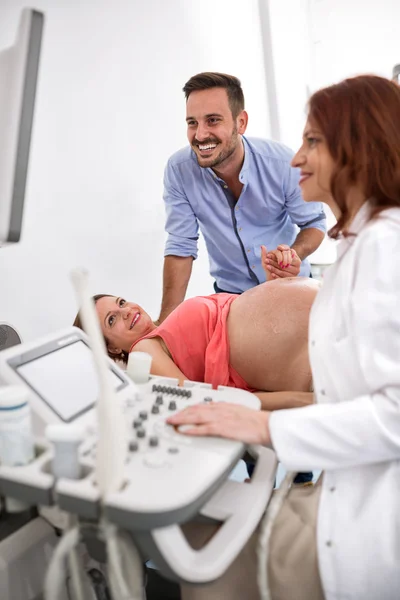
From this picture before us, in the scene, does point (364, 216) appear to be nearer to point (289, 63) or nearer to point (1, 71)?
point (1, 71)

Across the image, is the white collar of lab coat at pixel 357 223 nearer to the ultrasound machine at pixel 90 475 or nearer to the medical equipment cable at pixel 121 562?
the ultrasound machine at pixel 90 475

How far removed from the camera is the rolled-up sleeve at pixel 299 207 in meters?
2.30

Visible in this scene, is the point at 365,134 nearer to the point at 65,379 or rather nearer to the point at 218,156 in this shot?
the point at 65,379

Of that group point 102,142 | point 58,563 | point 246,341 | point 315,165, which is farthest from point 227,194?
point 58,563

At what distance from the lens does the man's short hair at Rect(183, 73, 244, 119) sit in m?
2.17

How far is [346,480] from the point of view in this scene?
A: 90 centimetres

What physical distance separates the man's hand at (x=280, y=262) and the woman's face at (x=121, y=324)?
464 millimetres

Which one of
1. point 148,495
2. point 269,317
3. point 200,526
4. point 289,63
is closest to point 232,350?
point 269,317

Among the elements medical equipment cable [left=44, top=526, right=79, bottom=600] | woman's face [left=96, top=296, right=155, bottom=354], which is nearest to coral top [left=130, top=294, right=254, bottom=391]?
woman's face [left=96, top=296, right=155, bottom=354]

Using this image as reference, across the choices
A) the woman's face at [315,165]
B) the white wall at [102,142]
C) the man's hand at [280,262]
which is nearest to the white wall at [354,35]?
the white wall at [102,142]

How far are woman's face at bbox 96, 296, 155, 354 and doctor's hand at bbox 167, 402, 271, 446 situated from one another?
82cm

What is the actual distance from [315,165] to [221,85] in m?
1.38

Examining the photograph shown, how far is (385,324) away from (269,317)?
702 mm

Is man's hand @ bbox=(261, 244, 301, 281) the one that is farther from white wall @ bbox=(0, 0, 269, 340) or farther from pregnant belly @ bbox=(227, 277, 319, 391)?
white wall @ bbox=(0, 0, 269, 340)
